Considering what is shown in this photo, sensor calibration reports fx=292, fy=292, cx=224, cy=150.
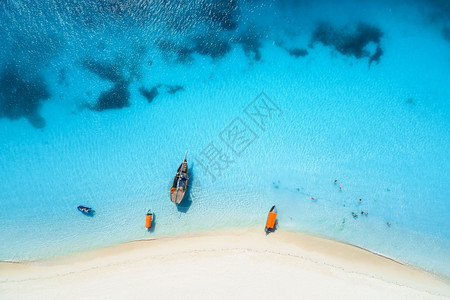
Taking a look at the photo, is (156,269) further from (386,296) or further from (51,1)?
(51,1)

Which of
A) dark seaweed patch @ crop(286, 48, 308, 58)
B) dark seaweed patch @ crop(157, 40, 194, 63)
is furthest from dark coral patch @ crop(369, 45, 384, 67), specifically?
dark seaweed patch @ crop(157, 40, 194, 63)

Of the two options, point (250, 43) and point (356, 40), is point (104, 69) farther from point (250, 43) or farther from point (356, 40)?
point (356, 40)

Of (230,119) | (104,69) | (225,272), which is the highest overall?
(104,69)

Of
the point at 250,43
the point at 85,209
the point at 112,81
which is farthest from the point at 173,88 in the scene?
the point at 85,209

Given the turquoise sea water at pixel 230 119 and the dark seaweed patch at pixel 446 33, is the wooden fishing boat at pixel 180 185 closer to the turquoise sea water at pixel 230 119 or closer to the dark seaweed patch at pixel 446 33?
the turquoise sea water at pixel 230 119

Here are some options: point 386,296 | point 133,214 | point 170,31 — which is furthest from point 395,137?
point 133,214

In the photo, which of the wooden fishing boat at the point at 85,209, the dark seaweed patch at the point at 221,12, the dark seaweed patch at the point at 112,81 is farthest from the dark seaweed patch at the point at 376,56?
the wooden fishing boat at the point at 85,209
